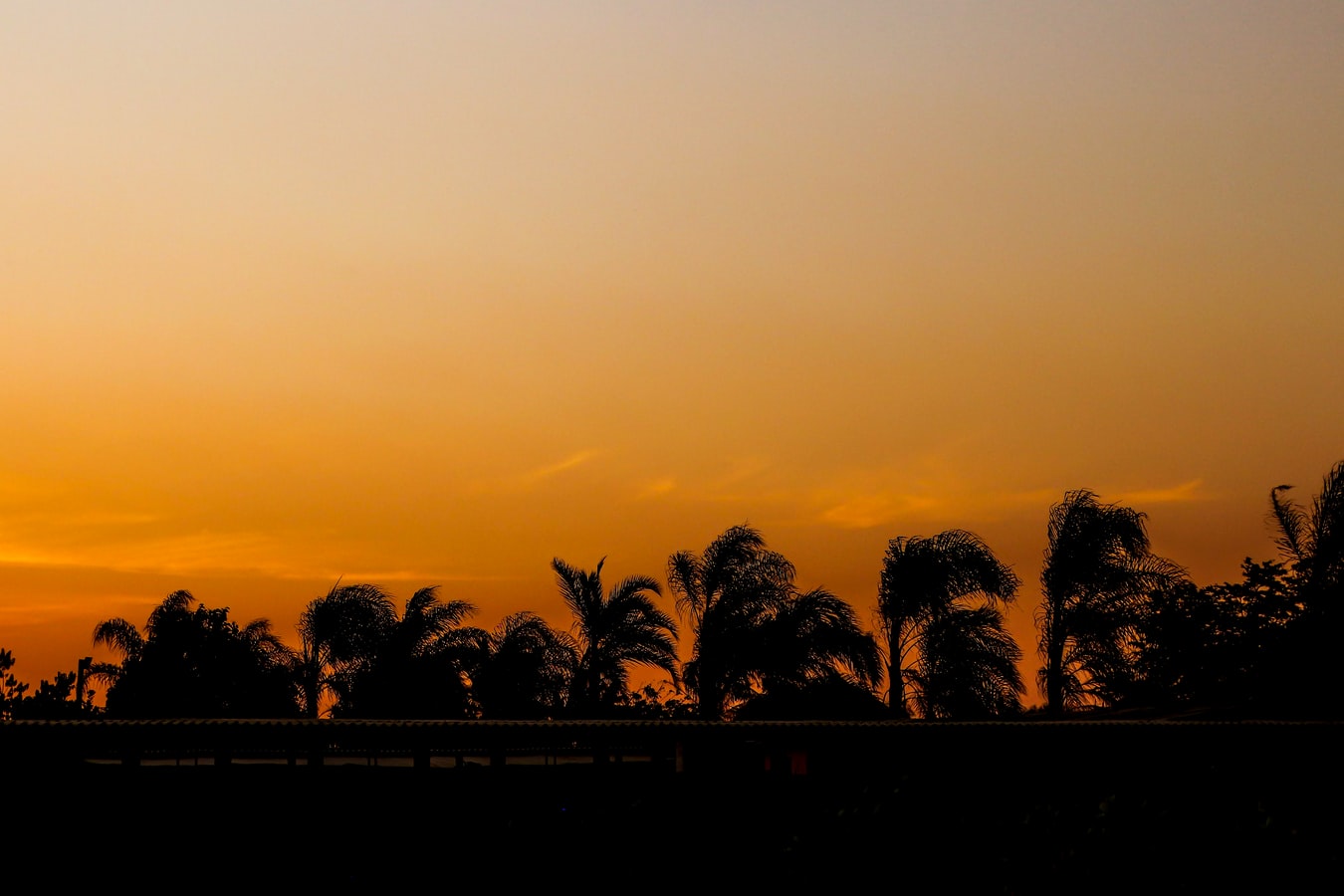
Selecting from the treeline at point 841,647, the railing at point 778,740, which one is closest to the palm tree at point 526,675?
the treeline at point 841,647

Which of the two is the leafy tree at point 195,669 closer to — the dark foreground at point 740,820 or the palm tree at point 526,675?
the palm tree at point 526,675

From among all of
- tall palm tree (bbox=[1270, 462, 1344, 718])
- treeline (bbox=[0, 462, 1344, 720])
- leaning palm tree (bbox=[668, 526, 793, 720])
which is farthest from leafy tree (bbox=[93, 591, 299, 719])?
tall palm tree (bbox=[1270, 462, 1344, 718])

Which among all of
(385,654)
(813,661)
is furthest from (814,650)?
(385,654)

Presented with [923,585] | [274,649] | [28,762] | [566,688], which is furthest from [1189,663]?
[28,762]

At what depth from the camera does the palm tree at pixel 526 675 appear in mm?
30734

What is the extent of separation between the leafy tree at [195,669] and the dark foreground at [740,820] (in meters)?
17.5

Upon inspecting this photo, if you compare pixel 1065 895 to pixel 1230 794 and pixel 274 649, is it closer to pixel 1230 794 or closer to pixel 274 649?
pixel 1230 794

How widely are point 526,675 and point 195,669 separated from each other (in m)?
10.7

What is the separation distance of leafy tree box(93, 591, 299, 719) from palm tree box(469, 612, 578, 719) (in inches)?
232

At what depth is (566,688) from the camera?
30797mm

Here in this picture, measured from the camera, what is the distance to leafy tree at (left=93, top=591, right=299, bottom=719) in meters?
34.3

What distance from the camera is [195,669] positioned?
36.4 metres

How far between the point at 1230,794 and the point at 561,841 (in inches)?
348

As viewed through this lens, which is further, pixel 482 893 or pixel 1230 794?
pixel 1230 794
